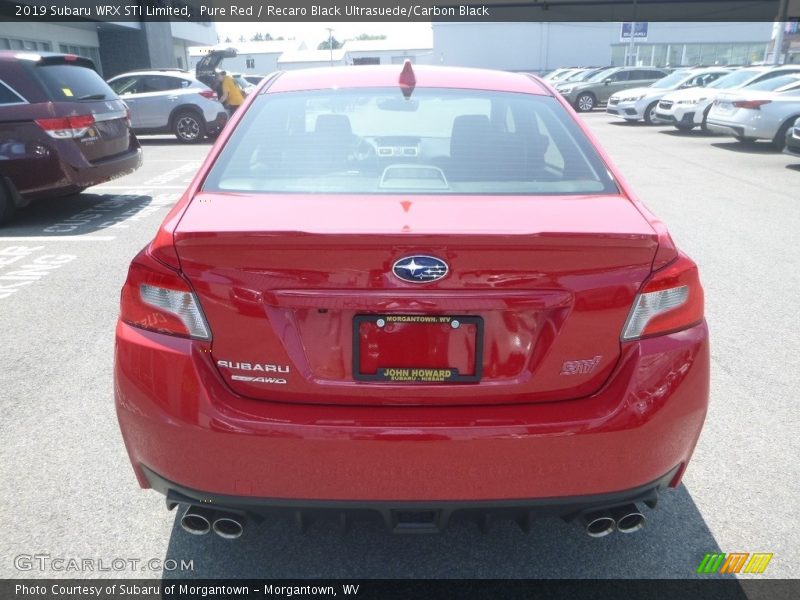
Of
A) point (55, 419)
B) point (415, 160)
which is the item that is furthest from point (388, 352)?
point (55, 419)

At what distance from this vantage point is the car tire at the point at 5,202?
762 centimetres

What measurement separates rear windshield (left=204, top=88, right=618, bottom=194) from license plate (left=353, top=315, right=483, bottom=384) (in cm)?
59

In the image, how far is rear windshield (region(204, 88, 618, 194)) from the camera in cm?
243

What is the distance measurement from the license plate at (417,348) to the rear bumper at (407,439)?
0.10 metres

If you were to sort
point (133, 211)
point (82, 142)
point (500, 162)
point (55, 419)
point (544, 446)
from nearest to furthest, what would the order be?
point (544, 446) → point (500, 162) → point (55, 419) → point (82, 142) → point (133, 211)

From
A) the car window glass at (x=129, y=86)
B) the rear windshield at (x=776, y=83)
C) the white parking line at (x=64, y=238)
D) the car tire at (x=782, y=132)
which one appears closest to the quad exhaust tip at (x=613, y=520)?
the white parking line at (x=64, y=238)

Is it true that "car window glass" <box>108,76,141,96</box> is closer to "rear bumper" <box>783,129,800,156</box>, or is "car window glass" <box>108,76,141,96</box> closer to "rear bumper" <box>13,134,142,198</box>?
"rear bumper" <box>13,134,142,198</box>

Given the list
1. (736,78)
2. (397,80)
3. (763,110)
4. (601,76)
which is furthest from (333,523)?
(601,76)

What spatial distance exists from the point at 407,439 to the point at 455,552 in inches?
31.5

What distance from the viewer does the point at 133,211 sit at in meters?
8.75

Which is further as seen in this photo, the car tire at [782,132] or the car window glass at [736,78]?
the car window glass at [736,78]

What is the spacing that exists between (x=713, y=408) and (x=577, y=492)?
6.14ft

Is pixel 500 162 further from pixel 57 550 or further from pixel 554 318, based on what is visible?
pixel 57 550

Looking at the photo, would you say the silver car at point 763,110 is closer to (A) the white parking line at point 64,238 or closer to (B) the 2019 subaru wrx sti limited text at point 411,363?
(A) the white parking line at point 64,238
